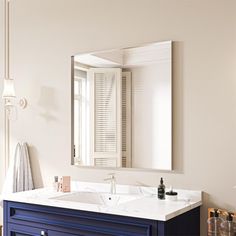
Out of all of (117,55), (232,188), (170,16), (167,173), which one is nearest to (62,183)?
(167,173)

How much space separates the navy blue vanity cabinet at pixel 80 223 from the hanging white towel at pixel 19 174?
58cm

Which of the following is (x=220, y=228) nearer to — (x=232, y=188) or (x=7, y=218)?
(x=232, y=188)

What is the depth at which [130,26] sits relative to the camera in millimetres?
3199

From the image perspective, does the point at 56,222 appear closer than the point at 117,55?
Yes

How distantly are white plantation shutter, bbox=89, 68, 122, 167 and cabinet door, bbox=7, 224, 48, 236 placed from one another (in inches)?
29.3

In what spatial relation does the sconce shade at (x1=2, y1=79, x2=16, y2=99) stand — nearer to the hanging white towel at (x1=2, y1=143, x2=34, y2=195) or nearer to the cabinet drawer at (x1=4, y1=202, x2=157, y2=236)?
the hanging white towel at (x1=2, y1=143, x2=34, y2=195)

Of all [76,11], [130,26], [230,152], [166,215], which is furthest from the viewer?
[76,11]

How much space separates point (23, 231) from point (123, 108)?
47.3 inches

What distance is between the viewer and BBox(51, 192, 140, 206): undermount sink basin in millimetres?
3031

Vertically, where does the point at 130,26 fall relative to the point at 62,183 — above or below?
above

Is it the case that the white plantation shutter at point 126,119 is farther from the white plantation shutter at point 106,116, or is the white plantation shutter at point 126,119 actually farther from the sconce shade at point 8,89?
the sconce shade at point 8,89

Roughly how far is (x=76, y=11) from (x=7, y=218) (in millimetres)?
1811

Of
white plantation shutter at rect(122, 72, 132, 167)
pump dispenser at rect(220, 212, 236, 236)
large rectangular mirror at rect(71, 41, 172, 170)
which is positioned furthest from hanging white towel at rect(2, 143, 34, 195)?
pump dispenser at rect(220, 212, 236, 236)

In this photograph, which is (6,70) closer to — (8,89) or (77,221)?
(8,89)
